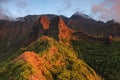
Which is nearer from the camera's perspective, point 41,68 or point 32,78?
point 32,78

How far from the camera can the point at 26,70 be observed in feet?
614

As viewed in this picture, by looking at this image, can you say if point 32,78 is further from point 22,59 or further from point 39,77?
point 22,59

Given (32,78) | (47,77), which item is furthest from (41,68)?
(32,78)

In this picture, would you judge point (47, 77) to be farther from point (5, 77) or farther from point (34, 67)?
point (5, 77)

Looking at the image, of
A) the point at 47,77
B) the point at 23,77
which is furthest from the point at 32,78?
the point at 47,77

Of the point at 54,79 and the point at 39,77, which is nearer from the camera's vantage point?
the point at 39,77

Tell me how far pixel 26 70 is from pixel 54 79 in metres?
19.5

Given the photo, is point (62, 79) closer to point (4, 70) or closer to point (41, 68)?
point (41, 68)

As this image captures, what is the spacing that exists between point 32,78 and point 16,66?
17.3 m

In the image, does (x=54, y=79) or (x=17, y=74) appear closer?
(x=17, y=74)

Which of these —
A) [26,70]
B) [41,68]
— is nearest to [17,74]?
[26,70]

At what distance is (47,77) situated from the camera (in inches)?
7721

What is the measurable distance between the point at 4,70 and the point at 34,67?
1838 centimetres

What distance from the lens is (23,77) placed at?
181 m
